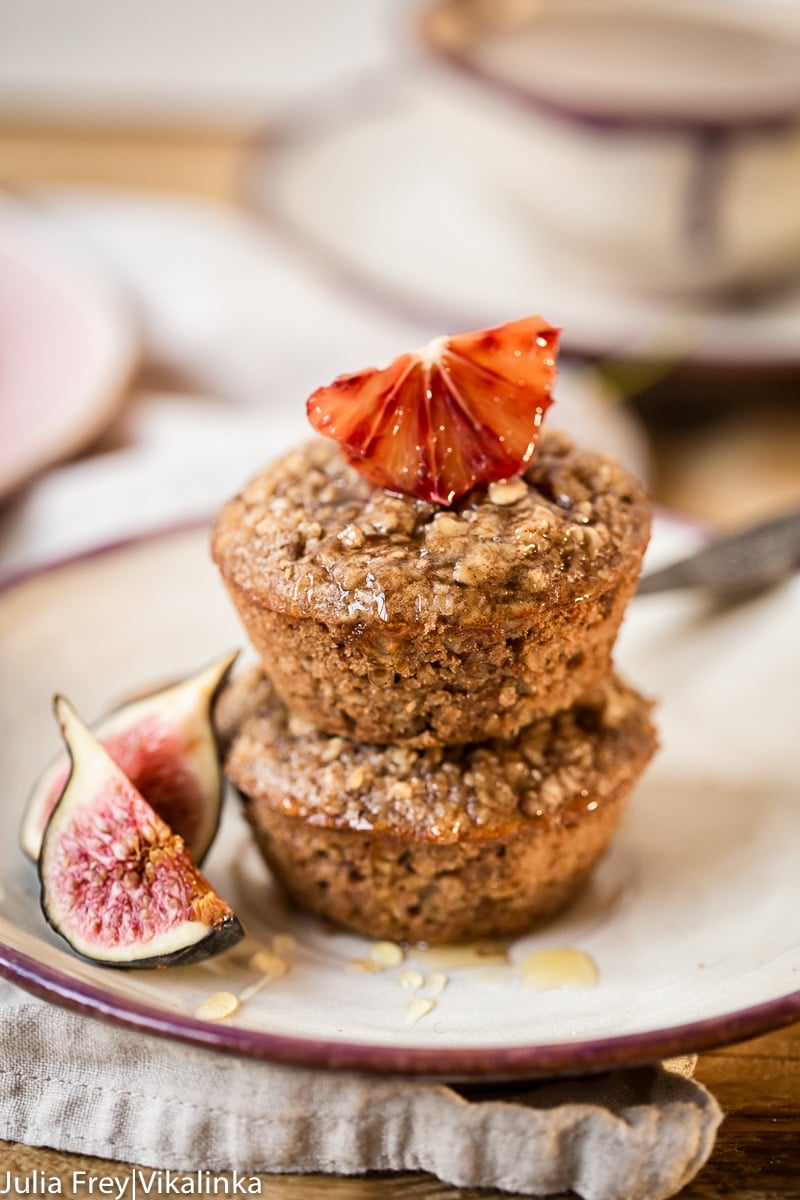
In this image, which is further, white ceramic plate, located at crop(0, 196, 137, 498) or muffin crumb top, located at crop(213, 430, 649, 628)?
white ceramic plate, located at crop(0, 196, 137, 498)

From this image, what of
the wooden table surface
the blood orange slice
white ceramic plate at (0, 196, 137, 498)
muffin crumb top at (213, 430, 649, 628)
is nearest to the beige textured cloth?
the wooden table surface

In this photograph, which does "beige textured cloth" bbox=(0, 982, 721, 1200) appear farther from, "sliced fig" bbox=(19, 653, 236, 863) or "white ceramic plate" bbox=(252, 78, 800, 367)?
"white ceramic plate" bbox=(252, 78, 800, 367)

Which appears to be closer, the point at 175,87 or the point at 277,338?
the point at 277,338

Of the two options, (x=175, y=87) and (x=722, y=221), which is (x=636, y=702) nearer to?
(x=722, y=221)

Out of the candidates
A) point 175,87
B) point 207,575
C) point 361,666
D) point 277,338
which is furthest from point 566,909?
point 175,87

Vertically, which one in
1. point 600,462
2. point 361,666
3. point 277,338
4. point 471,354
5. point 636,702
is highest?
point 471,354

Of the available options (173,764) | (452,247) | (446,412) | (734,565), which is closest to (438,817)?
(173,764)

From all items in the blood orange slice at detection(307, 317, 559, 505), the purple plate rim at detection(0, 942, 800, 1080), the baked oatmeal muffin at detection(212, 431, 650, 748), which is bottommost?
the purple plate rim at detection(0, 942, 800, 1080)

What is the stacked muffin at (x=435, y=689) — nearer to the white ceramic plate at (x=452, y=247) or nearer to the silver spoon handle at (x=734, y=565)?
the silver spoon handle at (x=734, y=565)
